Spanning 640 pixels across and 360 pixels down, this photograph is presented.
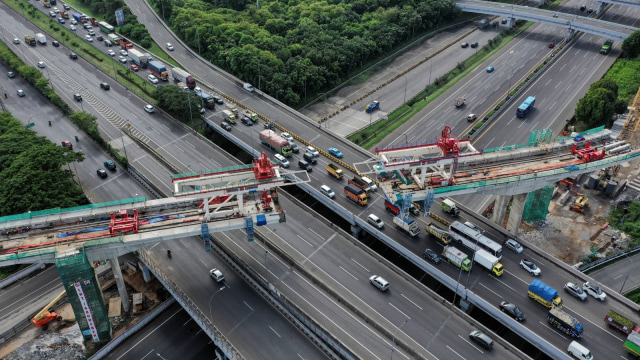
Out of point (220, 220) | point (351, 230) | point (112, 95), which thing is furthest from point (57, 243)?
point (112, 95)

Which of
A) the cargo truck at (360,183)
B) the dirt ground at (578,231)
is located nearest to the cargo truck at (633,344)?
the dirt ground at (578,231)

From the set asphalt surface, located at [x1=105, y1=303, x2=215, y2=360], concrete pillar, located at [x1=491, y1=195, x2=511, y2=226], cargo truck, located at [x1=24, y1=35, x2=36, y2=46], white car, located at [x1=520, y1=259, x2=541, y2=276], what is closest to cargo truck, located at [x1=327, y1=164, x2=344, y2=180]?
concrete pillar, located at [x1=491, y1=195, x2=511, y2=226]

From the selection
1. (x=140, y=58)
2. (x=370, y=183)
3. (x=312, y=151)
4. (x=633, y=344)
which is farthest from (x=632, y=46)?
(x=140, y=58)

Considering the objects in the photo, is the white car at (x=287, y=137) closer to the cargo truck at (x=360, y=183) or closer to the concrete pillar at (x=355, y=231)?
the cargo truck at (x=360, y=183)

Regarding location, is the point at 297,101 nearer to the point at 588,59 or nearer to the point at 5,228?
the point at 5,228

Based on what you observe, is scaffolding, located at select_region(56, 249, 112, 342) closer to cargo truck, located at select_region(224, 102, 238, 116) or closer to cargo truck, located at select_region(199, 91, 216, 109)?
cargo truck, located at select_region(224, 102, 238, 116)

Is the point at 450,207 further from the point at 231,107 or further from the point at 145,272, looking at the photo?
the point at 231,107
